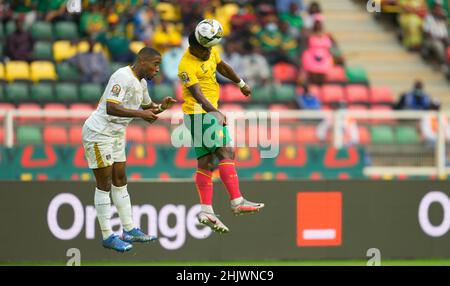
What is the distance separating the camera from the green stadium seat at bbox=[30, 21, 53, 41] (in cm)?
2316

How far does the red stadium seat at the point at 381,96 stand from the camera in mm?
24281

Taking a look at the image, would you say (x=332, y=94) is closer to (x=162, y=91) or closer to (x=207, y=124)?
(x=162, y=91)

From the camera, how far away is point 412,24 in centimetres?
2717

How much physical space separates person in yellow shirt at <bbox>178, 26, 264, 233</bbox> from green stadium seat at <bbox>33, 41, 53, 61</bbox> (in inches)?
346

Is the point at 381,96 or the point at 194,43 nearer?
the point at 194,43

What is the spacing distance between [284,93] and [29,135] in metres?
6.41

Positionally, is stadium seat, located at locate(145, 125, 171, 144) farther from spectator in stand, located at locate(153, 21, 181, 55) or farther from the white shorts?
spectator in stand, located at locate(153, 21, 181, 55)

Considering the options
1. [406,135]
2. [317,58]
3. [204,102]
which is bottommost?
[406,135]

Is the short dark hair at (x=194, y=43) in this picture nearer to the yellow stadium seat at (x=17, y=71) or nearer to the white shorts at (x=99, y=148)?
the white shorts at (x=99, y=148)

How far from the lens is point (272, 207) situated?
64.1ft

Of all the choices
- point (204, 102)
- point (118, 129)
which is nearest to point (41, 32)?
point (118, 129)

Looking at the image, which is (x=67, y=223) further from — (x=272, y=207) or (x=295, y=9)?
(x=295, y=9)

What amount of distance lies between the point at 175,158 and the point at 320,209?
2563 millimetres
